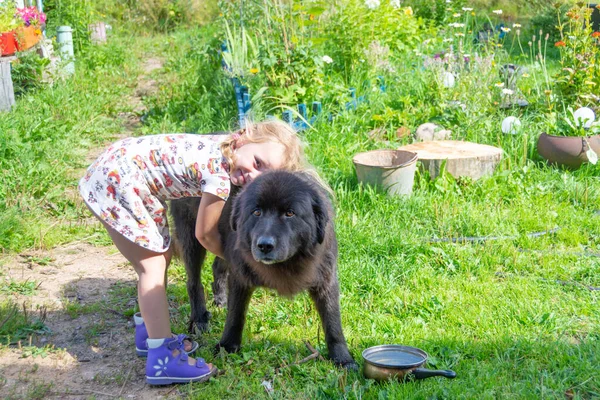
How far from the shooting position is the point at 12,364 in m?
3.69

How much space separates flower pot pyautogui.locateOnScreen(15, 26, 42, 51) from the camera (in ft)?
29.2

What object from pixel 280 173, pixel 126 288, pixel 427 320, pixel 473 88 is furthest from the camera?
pixel 473 88

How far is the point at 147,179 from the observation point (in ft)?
11.7

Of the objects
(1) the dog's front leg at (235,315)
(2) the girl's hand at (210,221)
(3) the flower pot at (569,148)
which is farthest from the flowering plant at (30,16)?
(3) the flower pot at (569,148)

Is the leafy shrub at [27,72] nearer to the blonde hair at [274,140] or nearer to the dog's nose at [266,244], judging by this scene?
the blonde hair at [274,140]

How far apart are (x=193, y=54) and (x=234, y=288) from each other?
8.04 metres

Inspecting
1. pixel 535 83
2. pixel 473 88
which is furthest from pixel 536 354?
pixel 535 83

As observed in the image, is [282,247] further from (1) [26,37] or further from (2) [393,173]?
(1) [26,37]

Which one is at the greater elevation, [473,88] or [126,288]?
[473,88]

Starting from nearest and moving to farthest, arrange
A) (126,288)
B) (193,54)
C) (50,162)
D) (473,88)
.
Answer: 1. (126,288)
2. (50,162)
3. (473,88)
4. (193,54)

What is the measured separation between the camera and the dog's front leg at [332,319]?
358 centimetres

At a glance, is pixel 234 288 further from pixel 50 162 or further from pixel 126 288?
pixel 50 162

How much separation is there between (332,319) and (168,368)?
97cm

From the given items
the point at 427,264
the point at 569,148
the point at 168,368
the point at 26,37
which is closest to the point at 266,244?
the point at 168,368
